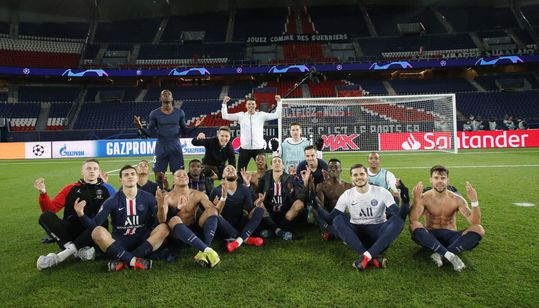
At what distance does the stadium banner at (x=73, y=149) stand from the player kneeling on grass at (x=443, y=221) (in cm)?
2256

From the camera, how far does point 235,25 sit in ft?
134

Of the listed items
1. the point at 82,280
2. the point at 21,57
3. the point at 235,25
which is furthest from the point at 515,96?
the point at 21,57

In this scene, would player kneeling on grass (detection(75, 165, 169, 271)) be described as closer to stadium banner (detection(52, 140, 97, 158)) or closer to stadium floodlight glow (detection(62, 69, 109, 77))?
stadium banner (detection(52, 140, 97, 158))

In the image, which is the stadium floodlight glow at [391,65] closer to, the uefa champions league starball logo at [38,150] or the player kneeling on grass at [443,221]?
the uefa champions league starball logo at [38,150]

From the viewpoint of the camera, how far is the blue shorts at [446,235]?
4035 mm

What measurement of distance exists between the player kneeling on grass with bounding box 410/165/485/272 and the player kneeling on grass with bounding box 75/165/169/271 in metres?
3.14

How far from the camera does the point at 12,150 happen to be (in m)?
21.9

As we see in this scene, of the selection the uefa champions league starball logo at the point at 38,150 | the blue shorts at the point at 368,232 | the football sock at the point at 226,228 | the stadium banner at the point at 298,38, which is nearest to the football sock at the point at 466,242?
the blue shorts at the point at 368,232

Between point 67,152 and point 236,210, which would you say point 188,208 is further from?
point 67,152

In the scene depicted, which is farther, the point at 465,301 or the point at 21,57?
the point at 21,57

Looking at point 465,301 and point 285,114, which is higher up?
point 285,114

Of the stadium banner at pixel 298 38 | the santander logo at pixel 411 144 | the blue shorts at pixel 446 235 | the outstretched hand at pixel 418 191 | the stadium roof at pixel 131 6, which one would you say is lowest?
the blue shorts at pixel 446 235

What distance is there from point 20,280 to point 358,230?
403 cm

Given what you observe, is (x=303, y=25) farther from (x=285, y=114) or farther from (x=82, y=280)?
(x=82, y=280)
